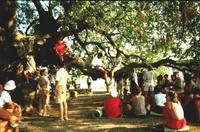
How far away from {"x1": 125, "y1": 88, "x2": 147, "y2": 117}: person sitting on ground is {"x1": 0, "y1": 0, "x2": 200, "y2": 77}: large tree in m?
2.84

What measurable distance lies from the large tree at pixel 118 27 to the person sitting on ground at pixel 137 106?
9.32 ft

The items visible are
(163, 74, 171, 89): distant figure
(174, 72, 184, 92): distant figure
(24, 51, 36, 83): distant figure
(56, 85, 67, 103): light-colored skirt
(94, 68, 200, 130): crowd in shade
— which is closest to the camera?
(94, 68, 200, 130): crowd in shade

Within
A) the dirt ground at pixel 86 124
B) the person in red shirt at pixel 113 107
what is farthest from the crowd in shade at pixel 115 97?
the dirt ground at pixel 86 124

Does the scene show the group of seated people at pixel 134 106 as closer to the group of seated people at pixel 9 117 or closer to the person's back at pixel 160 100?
the person's back at pixel 160 100

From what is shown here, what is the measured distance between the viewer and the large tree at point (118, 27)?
1691cm

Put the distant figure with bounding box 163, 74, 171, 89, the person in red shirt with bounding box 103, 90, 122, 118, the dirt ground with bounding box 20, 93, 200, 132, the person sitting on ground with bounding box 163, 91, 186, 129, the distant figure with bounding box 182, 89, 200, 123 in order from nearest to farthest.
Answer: the person sitting on ground with bounding box 163, 91, 186, 129, the dirt ground with bounding box 20, 93, 200, 132, the distant figure with bounding box 182, 89, 200, 123, the person in red shirt with bounding box 103, 90, 122, 118, the distant figure with bounding box 163, 74, 171, 89

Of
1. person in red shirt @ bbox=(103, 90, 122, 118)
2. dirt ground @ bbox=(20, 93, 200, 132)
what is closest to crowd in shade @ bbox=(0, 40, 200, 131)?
person in red shirt @ bbox=(103, 90, 122, 118)

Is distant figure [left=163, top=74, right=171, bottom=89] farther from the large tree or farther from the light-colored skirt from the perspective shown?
the light-colored skirt

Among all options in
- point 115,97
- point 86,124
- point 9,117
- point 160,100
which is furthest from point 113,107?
point 9,117

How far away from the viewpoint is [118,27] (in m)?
22.2

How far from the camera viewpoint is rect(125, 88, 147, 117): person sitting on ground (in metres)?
18.9

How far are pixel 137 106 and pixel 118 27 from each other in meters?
4.57

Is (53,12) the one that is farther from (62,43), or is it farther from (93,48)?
(93,48)

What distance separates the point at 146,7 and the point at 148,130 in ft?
13.3
